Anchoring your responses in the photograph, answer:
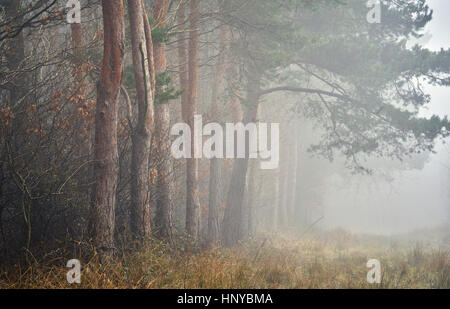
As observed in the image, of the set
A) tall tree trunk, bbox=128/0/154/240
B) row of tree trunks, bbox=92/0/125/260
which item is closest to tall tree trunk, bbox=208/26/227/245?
tall tree trunk, bbox=128/0/154/240

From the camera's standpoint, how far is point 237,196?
13.7 metres

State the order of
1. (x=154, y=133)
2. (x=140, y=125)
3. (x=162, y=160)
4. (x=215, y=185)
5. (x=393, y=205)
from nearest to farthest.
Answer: (x=140, y=125), (x=162, y=160), (x=154, y=133), (x=215, y=185), (x=393, y=205)

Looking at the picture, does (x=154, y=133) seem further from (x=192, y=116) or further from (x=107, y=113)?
(x=107, y=113)

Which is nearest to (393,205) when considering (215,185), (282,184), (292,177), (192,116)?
(292,177)

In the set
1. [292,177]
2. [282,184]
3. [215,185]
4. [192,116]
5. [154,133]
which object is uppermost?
[192,116]

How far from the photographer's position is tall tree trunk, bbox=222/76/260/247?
43.4 feet

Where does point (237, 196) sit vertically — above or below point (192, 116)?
below

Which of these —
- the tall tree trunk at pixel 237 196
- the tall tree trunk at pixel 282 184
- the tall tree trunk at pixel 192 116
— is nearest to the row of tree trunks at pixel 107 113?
the tall tree trunk at pixel 192 116

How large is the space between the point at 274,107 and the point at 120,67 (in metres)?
18.8

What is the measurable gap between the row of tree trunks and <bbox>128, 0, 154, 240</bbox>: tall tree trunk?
0.80 meters

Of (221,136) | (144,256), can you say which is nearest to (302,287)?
(144,256)

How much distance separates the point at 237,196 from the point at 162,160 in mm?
6044

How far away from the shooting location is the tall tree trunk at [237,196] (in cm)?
1322

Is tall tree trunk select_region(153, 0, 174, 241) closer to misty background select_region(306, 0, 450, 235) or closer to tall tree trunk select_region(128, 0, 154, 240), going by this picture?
tall tree trunk select_region(128, 0, 154, 240)
